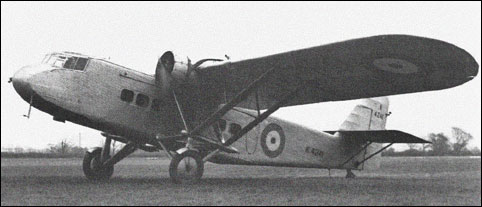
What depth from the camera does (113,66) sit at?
418 inches

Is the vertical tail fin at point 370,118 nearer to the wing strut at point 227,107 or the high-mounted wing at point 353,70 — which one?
the high-mounted wing at point 353,70

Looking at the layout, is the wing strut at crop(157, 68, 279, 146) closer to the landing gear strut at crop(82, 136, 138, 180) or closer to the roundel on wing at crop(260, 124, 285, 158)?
the landing gear strut at crop(82, 136, 138, 180)

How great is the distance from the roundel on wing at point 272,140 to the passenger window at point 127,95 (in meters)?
4.01

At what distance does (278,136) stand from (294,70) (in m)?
3.44

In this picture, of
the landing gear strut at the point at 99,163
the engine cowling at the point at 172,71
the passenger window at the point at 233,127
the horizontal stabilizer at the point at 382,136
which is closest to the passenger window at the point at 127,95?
the engine cowling at the point at 172,71

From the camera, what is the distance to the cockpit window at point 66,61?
33.0ft

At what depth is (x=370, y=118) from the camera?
16.9 m

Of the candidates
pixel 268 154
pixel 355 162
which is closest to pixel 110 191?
pixel 268 154

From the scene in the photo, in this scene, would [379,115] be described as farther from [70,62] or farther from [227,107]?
[70,62]

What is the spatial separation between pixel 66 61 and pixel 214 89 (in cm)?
348

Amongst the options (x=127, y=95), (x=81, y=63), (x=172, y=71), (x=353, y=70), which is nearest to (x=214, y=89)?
(x=172, y=71)

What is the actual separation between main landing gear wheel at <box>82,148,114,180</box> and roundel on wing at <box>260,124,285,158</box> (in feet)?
13.9

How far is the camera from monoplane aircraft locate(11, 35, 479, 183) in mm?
9398

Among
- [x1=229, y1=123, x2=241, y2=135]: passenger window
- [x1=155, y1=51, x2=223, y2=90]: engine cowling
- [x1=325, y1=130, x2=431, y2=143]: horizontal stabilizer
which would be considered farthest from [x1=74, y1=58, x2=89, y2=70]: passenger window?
[x1=325, y1=130, x2=431, y2=143]: horizontal stabilizer
